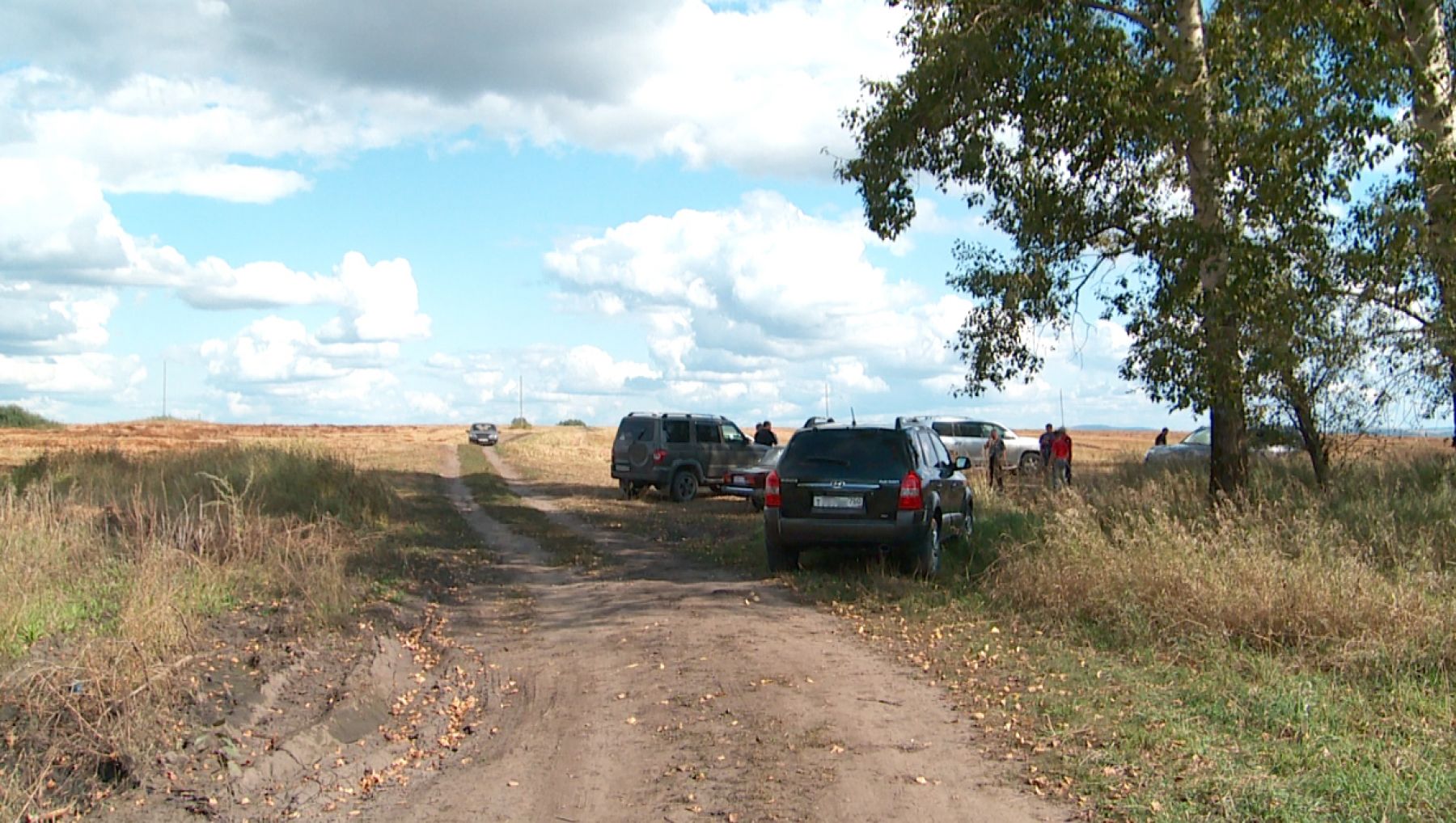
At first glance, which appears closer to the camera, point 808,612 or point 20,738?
point 20,738

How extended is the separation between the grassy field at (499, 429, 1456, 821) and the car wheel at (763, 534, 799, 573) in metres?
0.23

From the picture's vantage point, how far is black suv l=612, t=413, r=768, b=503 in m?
25.6

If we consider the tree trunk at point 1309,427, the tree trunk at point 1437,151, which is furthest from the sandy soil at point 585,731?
→ the tree trunk at point 1437,151

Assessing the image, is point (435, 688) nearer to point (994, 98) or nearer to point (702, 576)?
point (702, 576)

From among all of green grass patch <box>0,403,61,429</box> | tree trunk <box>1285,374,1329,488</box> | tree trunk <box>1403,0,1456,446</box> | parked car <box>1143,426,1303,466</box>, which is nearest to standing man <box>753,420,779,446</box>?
parked car <box>1143,426,1303,466</box>

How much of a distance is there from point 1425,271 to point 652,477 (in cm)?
1589

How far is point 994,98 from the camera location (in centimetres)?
1493

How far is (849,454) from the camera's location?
12.5 m

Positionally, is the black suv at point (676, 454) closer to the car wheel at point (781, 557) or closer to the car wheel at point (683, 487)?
the car wheel at point (683, 487)

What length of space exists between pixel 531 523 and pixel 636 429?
596cm

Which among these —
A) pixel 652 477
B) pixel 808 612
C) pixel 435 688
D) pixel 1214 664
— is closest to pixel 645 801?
pixel 435 688

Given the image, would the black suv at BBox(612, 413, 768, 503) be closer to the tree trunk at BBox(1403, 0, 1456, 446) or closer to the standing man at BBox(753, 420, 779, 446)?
the standing man at BBox(753, 420, 779, 446)

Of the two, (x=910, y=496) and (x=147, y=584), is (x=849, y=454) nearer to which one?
(x=910, y=496)

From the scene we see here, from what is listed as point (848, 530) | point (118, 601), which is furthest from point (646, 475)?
point (118, 601)
